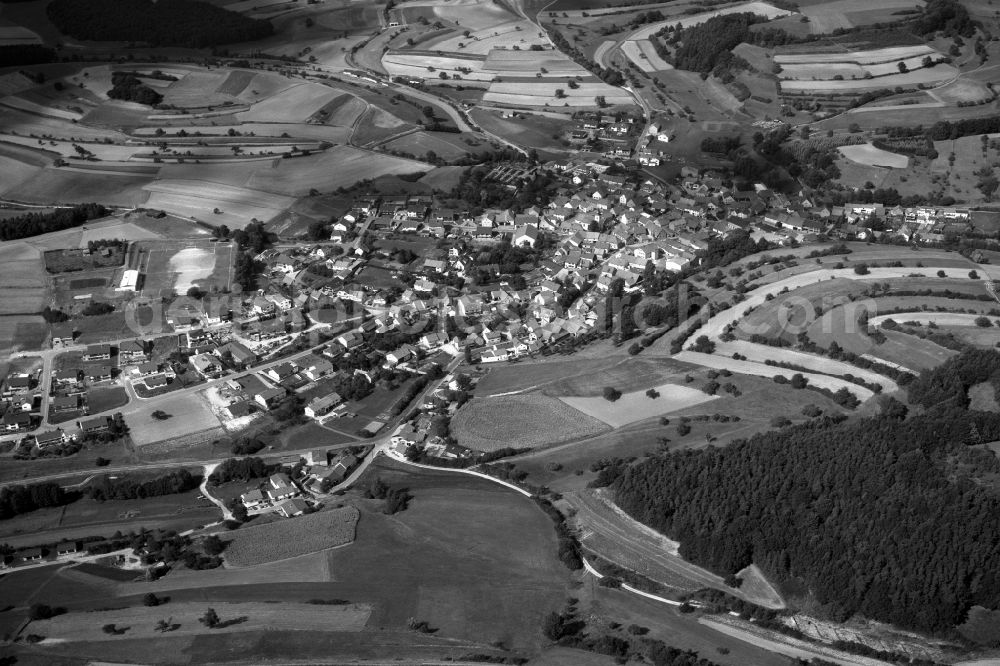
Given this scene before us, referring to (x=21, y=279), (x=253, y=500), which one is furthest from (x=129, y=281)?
(x=253, y=500)

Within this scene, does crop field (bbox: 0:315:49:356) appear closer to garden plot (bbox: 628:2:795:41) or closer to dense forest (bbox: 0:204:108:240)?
dense forest (bbox: 0:204:108:240)

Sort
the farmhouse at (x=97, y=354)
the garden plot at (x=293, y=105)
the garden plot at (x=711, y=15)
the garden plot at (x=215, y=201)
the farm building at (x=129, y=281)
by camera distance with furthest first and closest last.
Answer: the garden plot at (x=711, y=15) < the garden plot at (x=293, y=105) < the garden plot at (x=215, y=201) < the farm building at (x=129, y=281) < the farmhouse at (x=97, y=354)

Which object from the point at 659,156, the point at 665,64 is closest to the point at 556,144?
the point at 659,156

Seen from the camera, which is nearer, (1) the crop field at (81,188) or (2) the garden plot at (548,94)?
(1) the crop field at (81,188)

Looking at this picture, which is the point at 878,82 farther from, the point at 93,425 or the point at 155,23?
the point at 155,23

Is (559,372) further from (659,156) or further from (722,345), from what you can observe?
(659,156)

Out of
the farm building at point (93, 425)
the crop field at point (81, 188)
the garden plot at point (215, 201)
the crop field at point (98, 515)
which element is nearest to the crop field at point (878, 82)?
the garden plot at point (215, 201)

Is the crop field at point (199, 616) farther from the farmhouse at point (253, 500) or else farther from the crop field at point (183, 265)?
the crop field at point (183, 265)
